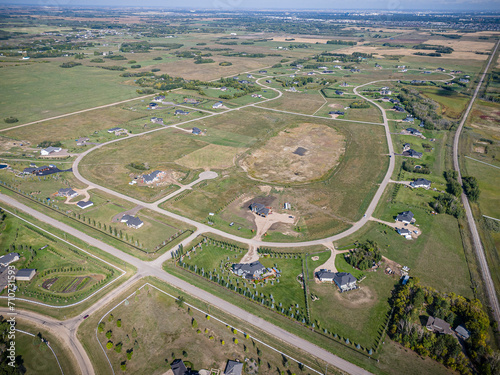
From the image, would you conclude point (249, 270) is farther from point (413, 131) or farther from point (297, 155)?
point (413, 131)

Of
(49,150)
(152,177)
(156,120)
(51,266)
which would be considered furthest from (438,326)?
(156,120)

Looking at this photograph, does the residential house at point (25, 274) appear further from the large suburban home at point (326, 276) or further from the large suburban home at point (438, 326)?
the large suburban home at point (438, 326)

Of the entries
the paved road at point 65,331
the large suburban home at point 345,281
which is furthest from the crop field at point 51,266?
the large suburban home at point 345,281

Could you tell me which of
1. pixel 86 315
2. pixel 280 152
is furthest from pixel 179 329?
pixel 280 152

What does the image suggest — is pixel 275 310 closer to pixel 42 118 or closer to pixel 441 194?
pixel 441 194

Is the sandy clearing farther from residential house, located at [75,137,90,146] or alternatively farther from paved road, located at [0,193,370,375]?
residential house, located at [75,137,90,146]

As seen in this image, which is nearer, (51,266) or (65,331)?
(65,331)
